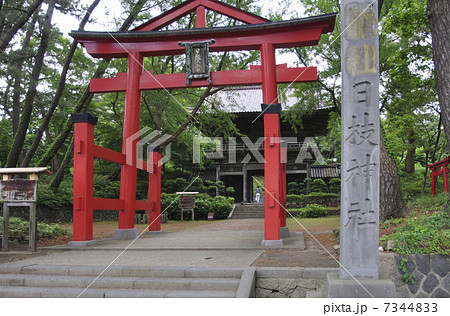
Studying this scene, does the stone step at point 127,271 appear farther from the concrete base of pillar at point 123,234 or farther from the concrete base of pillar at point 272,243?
the concrete base of pillar at point 123,234

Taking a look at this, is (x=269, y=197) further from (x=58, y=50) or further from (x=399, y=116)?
(x=58, y=50)

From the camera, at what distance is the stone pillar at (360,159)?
3869 millimetres

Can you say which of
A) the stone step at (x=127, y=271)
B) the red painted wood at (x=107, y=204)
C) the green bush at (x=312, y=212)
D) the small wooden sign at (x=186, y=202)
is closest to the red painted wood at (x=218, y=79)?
the red painted wood at (x=107, y=204)

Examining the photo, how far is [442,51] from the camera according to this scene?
570 cm

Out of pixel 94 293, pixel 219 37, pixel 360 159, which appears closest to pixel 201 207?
pixel 219 37

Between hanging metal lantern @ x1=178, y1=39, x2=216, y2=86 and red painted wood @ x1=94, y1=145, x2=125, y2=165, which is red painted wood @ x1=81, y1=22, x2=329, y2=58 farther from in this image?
red painted wood @ x1=94, y1=145, x2=125, y2=165

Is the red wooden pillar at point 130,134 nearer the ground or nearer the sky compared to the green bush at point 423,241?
nearer the sky

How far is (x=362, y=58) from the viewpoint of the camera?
13.5 feet

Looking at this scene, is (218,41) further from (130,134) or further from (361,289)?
(361,289)

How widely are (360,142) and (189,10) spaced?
22.3ft

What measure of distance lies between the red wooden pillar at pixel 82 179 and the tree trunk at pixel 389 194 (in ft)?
19.8

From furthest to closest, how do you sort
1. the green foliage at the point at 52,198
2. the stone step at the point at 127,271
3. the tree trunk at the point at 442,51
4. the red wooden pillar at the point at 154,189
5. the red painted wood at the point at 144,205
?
the green foliage at the point at 52,198 → the red wooden pillar at the point at 154,189 → the red painted wood at the point at 144,205 → the tree trunk at the point at 442,51 → the stone step at the point at 127,271
